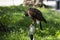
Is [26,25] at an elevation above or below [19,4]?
below

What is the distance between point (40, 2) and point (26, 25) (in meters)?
0.51

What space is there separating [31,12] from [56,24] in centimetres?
57

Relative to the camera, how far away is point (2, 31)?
170 inches

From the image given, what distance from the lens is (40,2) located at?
4.48 meters

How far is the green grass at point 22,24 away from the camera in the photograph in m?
4.21

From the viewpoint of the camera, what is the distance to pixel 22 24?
172 inches

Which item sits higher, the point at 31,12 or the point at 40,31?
the point at 31,12

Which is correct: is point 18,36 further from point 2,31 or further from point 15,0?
point 15,0

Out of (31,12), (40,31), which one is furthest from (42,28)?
(31,12)

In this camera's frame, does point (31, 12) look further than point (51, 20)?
No

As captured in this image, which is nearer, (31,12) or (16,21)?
(31,12)

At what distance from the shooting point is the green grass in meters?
4.21

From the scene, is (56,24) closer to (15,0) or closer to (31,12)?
(31,12)

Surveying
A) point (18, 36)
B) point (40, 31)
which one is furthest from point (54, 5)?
point (18, 36)
